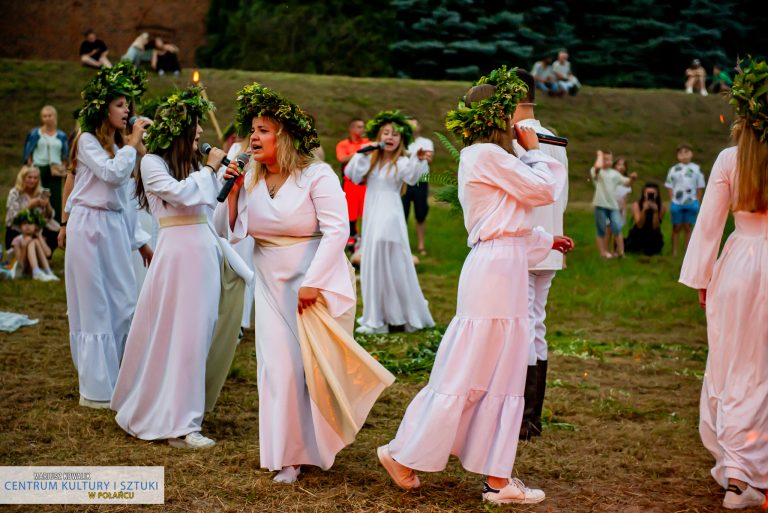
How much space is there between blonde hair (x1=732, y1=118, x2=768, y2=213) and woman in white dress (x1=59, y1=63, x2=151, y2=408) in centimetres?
443

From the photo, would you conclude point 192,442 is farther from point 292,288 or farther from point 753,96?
point 753,96

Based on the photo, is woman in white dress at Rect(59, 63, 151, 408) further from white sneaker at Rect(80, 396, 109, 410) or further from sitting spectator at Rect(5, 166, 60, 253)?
sitting spectator at Rect(5, 166, 60, 253)

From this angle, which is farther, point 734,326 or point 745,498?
point 734,326

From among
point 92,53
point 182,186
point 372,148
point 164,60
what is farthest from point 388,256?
point 92,53

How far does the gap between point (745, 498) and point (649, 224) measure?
1389cm

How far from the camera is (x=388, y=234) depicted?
1171 cm

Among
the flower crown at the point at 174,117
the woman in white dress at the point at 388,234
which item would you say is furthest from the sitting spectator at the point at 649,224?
the flower crown at the point at 174,117

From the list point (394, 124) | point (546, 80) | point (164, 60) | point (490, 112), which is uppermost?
point (546, 80)

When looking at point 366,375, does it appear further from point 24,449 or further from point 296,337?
point 24,449

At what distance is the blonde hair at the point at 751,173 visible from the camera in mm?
5723

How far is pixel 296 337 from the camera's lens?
6133 millimetres

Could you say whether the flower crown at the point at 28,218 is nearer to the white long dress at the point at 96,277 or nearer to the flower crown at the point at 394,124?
the flower crown at the point at 394,124

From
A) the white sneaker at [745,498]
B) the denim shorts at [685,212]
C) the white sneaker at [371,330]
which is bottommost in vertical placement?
the white sneaker at [371,330]

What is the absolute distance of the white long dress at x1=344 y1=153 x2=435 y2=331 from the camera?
1162 cm
